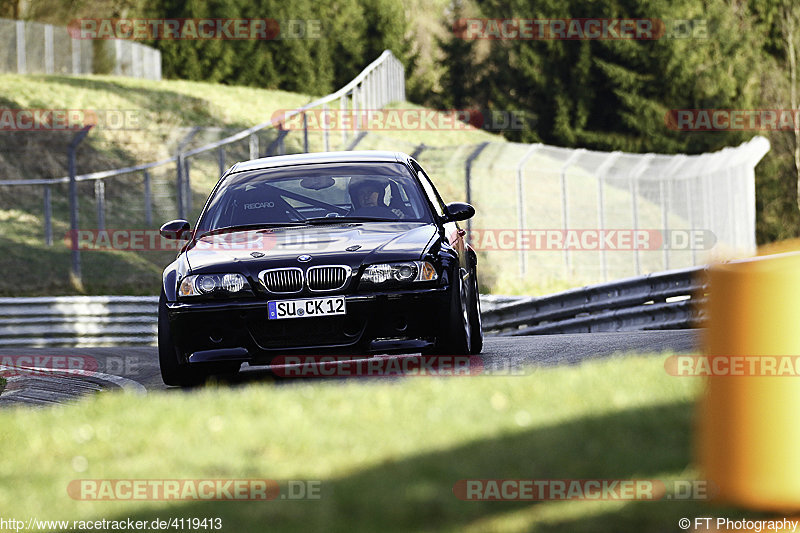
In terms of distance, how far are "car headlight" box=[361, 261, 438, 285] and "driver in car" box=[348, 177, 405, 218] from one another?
1.19 metres

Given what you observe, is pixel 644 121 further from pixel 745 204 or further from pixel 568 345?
pixel 568 345

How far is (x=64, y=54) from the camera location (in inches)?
1905

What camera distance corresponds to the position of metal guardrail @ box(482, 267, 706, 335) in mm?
14750

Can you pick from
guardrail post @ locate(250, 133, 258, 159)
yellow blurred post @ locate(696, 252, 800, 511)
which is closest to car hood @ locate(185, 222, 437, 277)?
yellow blurred post @ locate(696, 252, 800, 511)

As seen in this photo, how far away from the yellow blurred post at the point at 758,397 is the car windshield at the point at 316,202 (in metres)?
5.40

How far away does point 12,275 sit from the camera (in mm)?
25594

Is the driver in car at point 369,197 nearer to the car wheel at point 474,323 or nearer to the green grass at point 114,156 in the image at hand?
the car wheel at point 474,323

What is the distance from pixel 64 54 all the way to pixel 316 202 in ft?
132

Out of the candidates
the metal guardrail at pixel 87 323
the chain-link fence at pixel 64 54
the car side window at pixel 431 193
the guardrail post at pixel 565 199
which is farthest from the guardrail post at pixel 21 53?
the car side window at pixel 431 193

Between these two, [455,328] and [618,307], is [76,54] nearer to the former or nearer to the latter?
[618,307]

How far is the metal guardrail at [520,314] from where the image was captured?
15008 mm

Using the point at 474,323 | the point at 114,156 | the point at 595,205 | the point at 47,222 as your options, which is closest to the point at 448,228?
the point at 474,323

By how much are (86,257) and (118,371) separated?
48.6 ft

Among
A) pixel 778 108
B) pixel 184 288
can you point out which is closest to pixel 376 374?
pixel 184 288
